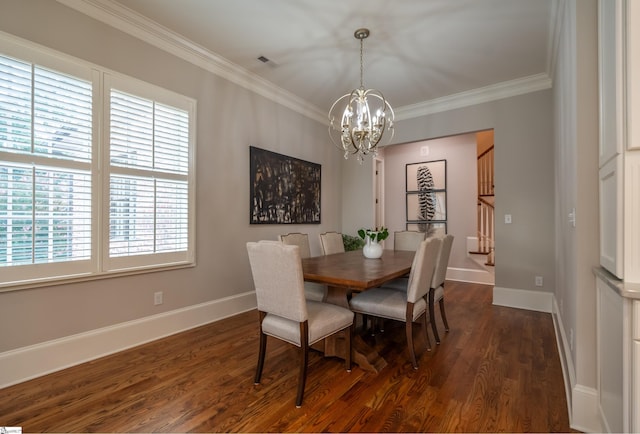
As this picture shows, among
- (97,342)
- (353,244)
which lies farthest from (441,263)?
(97,342)

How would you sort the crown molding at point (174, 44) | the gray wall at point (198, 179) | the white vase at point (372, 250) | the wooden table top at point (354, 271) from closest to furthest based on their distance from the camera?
the wooden table top at point (354, 271) → the gray wall at point (198, 179) → the crown molding at point (174, 44) → the white vase at point (372, 250)

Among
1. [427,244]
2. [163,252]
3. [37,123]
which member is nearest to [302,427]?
[427,244]

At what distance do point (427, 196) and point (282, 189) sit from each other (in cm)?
315

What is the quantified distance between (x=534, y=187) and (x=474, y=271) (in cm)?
208

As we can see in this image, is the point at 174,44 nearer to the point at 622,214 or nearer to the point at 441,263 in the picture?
the point at 441,263

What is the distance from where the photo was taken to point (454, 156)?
18.3 ft

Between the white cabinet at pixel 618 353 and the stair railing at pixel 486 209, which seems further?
the stair railing at pixel 486 209

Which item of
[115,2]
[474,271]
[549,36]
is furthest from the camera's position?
[474,271]

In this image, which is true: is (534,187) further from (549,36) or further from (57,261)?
(57,261)

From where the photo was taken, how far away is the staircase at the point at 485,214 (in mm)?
5203

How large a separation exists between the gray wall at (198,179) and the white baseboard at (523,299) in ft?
8.98

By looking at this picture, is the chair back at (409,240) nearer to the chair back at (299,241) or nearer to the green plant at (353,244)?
the green plant at (353,244)

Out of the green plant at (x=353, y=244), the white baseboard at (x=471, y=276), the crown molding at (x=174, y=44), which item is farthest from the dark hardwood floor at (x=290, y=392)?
the crown molding at (x=174, y=44)

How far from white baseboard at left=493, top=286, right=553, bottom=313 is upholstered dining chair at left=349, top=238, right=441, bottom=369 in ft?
6.51
